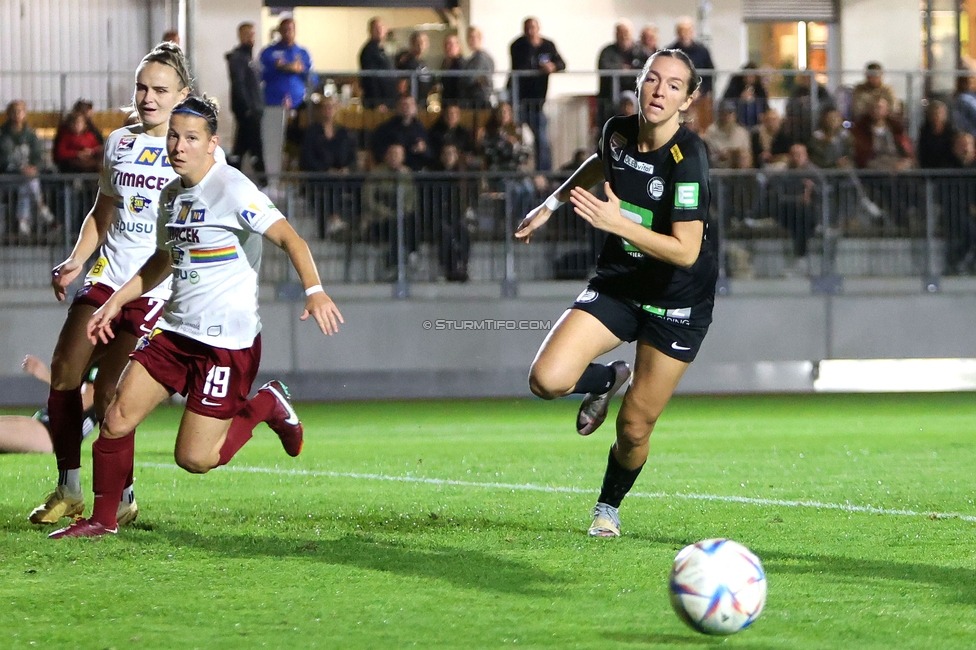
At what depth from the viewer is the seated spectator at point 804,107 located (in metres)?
18.0

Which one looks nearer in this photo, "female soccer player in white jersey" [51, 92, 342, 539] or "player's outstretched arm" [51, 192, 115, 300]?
"female soccer player in white jersey" [51, 92, 342, 539]

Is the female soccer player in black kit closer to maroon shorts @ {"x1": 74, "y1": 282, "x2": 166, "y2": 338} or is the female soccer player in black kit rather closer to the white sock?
maroon shorts @ {"x1": 74, "y1": 282, "x2": 166, "y2": 338}

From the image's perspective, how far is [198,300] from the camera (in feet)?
20.4

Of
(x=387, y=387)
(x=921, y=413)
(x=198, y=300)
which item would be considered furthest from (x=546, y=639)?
(x=387, y=387)

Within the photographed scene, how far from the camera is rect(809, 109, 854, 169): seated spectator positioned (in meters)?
17.8

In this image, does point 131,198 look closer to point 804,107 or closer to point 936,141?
point 804,107

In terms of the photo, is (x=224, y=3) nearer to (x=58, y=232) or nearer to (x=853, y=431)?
(x=58, y=232)

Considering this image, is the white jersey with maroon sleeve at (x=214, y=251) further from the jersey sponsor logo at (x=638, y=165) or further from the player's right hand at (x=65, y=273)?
the jersey sponsor logo at (x=638, y=165)

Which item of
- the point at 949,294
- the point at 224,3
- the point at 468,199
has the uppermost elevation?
the point at 224,3

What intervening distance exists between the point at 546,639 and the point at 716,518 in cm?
275

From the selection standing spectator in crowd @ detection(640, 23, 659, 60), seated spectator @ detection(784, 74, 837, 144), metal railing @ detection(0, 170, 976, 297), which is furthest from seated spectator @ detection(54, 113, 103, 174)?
seated spectator @ detection(784, 74, 837, 144)

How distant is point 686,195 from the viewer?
6027 millimetres

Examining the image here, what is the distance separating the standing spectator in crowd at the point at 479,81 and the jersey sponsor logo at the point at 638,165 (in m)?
11.4

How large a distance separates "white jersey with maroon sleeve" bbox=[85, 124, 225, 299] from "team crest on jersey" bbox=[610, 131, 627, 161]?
213 cm
